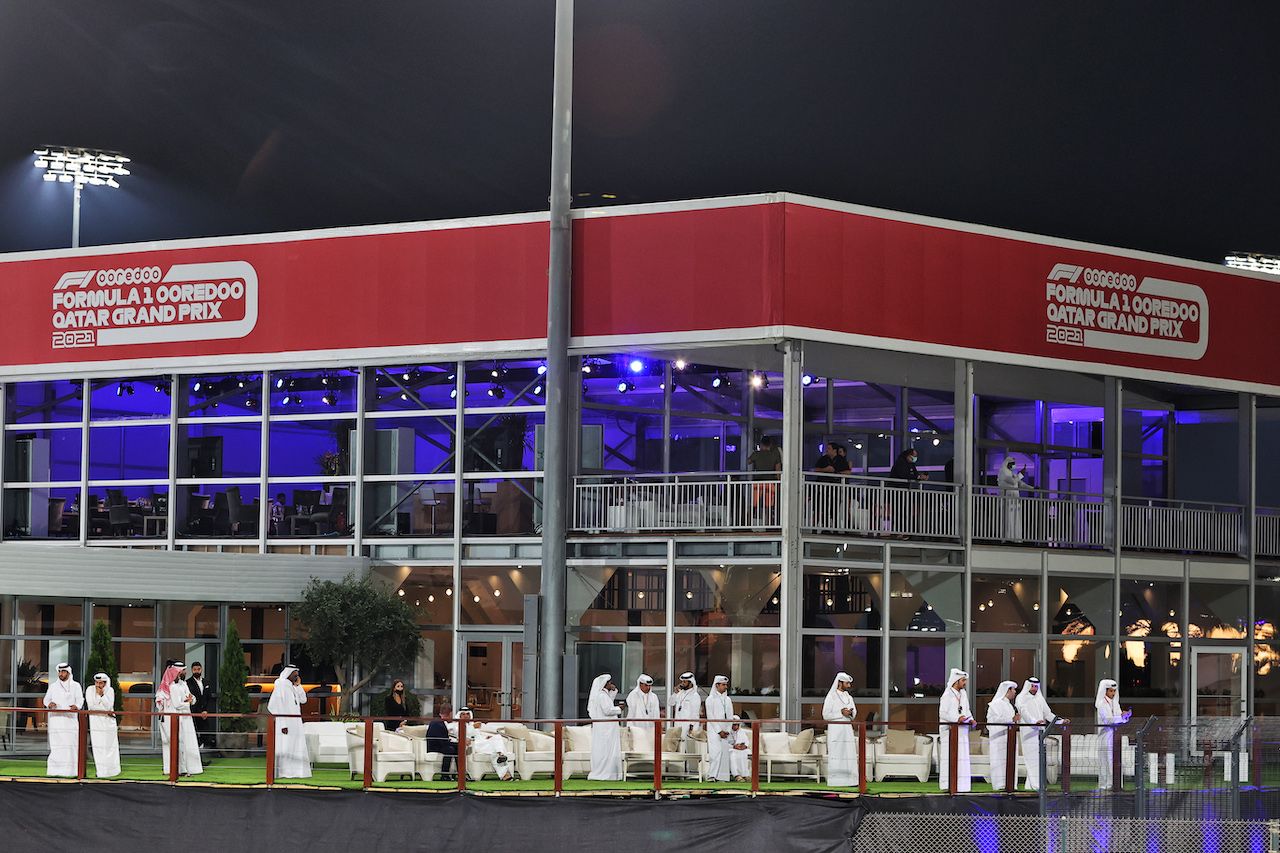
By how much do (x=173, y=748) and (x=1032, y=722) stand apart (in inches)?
427

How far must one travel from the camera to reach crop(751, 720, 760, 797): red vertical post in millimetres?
18844

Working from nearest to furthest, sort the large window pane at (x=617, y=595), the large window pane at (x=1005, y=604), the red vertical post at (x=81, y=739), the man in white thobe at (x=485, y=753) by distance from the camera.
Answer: the man in white thobe at (x=485, y=753) < the red vertical post at (x=81, y=739) < the large window pane at (x=617, y=595) < the large window pane at (x=1005, y=604)

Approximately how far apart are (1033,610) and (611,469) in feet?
24.3

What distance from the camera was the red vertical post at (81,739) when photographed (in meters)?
20.1

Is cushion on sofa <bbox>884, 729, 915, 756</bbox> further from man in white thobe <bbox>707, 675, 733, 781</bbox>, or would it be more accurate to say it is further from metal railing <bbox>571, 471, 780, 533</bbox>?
metal railing <bbox>571, 471, 780, 533</bbox>

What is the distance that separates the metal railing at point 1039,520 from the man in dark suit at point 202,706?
12.3 metres

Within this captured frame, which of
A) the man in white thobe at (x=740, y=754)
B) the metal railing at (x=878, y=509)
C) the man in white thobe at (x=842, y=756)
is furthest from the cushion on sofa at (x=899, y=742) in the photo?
the metal railing at (x=878, y=509)

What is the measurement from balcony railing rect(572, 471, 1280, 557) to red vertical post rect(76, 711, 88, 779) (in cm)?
Result: 876

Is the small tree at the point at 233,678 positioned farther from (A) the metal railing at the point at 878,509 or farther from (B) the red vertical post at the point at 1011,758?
(B) the red vertical post at the point at 1011,758

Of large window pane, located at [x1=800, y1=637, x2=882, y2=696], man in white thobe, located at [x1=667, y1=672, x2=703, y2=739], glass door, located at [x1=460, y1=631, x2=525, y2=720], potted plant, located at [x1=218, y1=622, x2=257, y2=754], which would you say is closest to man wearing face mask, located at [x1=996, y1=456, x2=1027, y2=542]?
large window pane, located at [x1=800, y1=637, x2=882, y2=696]

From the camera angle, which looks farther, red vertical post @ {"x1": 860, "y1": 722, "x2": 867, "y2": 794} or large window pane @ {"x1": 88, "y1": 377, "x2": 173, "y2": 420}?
large window pane @ {"x1": 88, "y1": 377, "x2": 173, "y2": 420}

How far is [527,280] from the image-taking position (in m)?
27.2

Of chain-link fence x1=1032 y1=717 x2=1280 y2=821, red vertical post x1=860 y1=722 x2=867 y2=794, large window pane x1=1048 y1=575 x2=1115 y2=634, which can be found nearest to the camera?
→ chain-link fence x1=1032 y1=717 x2=1280 y2=821

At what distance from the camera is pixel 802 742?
19.9m
